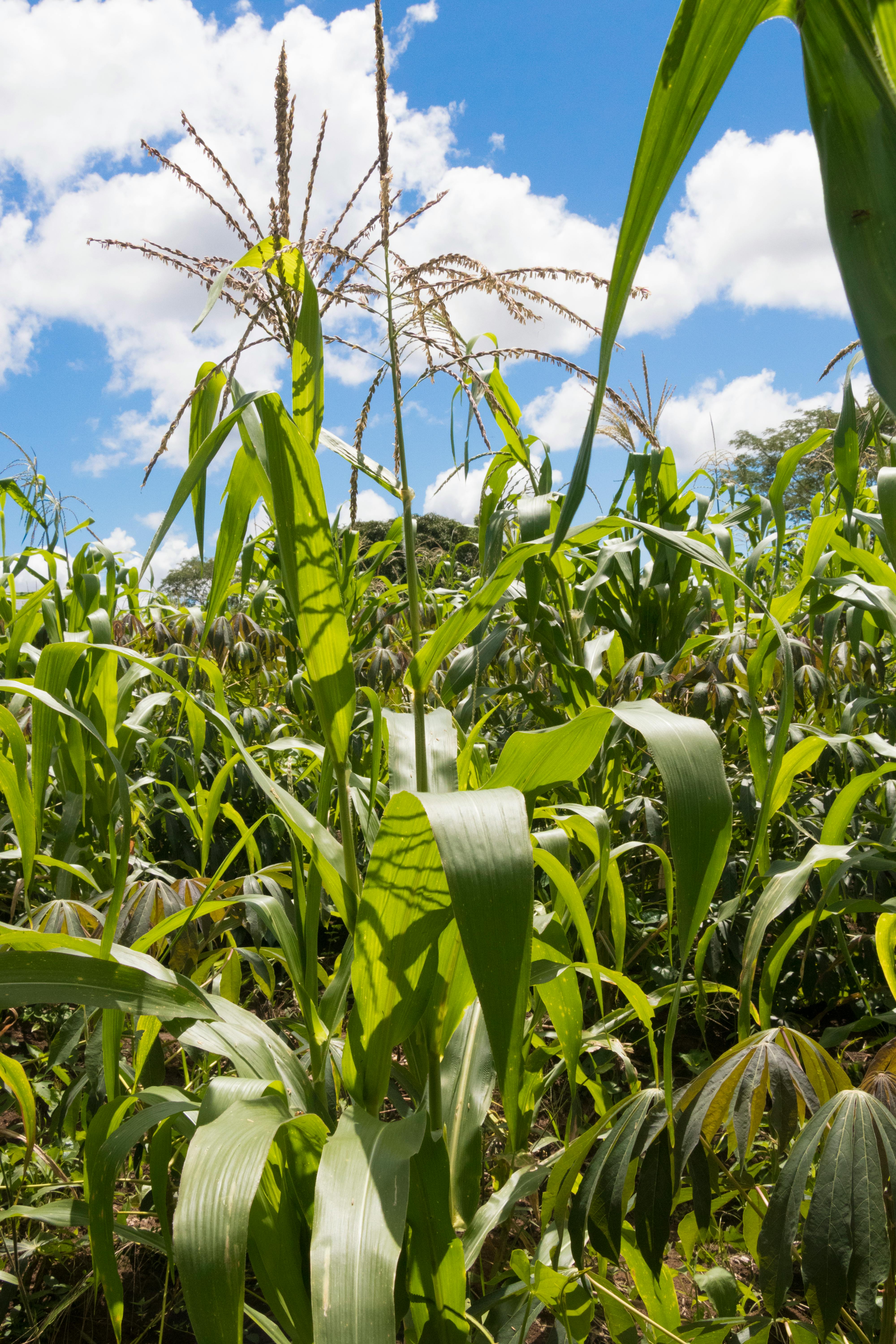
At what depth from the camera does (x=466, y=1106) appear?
0.74 m

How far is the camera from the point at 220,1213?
441 mm

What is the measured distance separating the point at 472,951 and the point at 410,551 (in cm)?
36

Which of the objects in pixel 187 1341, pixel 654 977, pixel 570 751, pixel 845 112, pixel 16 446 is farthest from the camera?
pixel 16 446

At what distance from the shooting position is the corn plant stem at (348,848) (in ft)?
2.15

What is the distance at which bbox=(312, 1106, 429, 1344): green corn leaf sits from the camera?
1.36ft

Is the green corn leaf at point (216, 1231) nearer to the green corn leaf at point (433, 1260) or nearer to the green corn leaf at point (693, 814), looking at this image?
the green corn leaf at point (433, 1260)

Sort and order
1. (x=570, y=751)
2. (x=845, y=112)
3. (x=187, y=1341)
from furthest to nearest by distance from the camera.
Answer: (x=187, y=1341), (x=570, y=751), (x=845, y=112)

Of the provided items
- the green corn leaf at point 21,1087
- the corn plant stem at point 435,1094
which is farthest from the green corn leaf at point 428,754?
the green corn leaf at point 21,1087

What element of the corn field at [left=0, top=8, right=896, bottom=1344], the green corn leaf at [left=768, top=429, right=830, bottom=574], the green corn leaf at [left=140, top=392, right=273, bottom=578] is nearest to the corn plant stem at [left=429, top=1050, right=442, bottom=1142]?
the corn field at [left=0, top=8, right=896, bottom=1344]

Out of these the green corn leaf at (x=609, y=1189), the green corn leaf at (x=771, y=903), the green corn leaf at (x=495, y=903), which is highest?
the green corn leaf at (x=495, y=903)

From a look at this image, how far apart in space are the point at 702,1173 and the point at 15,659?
3.52 ft

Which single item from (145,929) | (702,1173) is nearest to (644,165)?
(702,1173)

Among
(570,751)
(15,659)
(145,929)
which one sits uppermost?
(15,659)

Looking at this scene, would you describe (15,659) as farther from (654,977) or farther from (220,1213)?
(654,977)
